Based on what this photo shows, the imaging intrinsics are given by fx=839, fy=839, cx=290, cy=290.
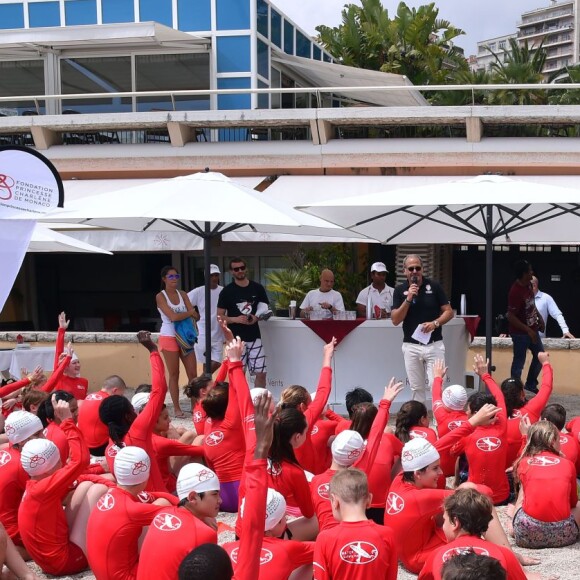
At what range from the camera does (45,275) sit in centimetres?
1908

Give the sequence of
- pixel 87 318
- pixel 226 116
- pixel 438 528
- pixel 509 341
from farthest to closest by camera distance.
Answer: pixel 87 318
pixel 226 116
pixel 509 341
pixel 438 528

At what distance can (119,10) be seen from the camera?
1641 centimetres

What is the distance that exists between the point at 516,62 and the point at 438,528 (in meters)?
29.4

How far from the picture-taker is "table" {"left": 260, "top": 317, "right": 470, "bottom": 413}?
967 cm

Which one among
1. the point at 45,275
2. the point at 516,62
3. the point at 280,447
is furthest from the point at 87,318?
the point at 516,62

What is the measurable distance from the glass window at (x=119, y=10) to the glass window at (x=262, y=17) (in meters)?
2.47

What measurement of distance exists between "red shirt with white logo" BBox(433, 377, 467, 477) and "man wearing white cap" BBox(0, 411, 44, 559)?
2.84m

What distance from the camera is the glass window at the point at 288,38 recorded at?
17859 mm

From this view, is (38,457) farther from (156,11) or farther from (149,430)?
(156,11)

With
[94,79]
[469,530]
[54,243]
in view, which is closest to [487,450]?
[469,530]

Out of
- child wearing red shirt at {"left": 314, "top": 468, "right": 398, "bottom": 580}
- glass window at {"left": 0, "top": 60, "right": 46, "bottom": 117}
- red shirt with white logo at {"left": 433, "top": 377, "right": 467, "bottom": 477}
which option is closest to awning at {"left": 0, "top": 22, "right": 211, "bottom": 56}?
glass window at {"left": 0, "top": 60, "right": 46, "bottom": 117}

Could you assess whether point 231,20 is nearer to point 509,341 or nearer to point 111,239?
point 111,239

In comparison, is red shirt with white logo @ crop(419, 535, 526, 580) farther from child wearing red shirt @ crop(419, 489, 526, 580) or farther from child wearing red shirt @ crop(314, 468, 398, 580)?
child wearing red shirt @ crop(314, 468, 398, 580)

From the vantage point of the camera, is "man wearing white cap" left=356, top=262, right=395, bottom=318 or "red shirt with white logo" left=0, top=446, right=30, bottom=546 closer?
"red shirt with white logo" left=0, top=446, right=30, bottom=546
